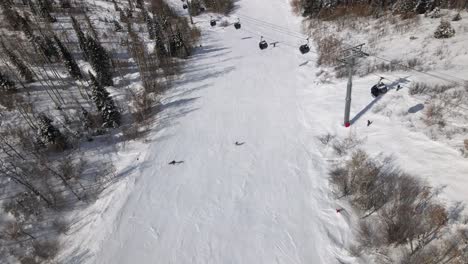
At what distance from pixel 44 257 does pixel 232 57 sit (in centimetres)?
3454

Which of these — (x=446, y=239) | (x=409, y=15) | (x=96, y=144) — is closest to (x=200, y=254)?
(x=446, y=239)

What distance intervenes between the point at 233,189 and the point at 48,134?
18.9 meters

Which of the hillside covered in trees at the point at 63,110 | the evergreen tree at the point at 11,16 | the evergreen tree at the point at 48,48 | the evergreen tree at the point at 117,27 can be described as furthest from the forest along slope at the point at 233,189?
the evergreen tree at the point at 11,16

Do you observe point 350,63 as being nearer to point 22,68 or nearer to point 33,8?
point 22,68

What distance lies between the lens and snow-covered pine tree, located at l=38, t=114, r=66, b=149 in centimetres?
2422

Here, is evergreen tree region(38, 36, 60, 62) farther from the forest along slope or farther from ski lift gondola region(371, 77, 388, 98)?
ski lift gondola region(371, 77, 388, 98)

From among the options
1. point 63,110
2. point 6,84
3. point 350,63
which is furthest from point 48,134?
point 350,63

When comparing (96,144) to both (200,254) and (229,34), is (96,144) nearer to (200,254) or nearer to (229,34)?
(200,254)

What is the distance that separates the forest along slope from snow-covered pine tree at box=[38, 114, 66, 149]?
9439 millimetres

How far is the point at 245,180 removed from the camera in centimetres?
1977

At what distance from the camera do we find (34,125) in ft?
88.9

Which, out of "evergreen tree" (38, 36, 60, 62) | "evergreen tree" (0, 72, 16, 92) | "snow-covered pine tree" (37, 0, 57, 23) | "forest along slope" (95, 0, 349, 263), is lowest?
"forest along slope" (95, 0, 349, 263)

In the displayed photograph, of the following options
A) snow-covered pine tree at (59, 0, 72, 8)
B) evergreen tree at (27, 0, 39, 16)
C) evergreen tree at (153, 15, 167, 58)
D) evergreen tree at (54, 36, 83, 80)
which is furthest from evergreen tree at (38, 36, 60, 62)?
snow-covered pine tree at (59, 0, 72, 8)

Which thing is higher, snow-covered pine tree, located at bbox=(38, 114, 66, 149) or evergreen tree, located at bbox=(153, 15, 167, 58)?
evergreen tree, located at bbox=(153, 15, 167, 58)
